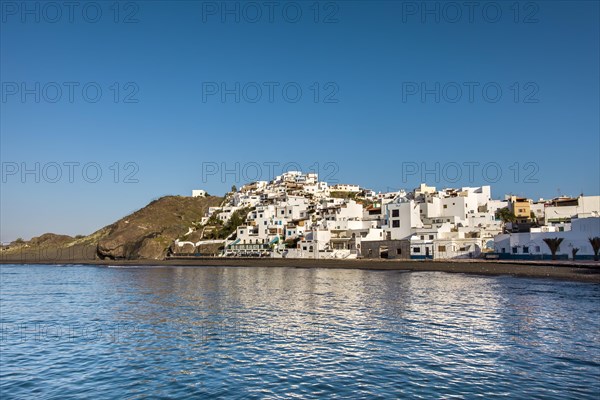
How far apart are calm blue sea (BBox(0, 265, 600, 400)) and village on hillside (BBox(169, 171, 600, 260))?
34375mm

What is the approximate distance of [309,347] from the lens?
20531 mm

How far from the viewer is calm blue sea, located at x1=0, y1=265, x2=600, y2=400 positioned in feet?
48.9

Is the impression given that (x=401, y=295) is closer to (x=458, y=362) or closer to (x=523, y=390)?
(x=458, y=362)

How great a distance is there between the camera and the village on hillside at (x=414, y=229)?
70.4 m

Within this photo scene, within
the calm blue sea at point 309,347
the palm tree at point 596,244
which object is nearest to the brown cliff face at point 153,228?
the calm blue sea at point 309,347

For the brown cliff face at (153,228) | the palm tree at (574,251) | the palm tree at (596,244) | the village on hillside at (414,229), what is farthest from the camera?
the brown cliff face at (153,228)

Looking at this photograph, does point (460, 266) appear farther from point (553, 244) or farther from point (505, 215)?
point (505, 215)

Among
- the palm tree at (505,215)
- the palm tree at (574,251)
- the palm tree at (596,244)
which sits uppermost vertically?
A: the palm tree at (505,215)

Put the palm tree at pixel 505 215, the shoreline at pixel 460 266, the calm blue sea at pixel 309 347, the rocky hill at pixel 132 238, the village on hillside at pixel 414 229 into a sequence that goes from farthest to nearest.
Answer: the rocky hill at pixel 132 238, the palm tree at pixel 505 215, the village on hillside at pixel 414 229, the shoreline at pixel 460 266, the calm blue sea at pixel 309 347

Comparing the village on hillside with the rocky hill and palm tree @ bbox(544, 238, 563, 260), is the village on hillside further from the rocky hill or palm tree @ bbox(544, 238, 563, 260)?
the rocky hill

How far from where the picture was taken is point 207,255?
381 feet

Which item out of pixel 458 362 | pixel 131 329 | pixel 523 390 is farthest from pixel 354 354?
pixel 131 329

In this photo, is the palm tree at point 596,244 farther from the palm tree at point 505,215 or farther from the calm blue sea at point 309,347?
the palm tree at point 505,215

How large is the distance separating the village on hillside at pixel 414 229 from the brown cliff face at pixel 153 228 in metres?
8.38
